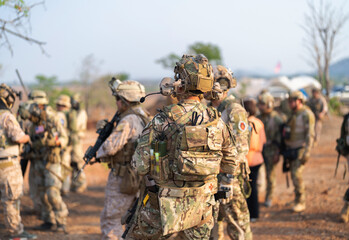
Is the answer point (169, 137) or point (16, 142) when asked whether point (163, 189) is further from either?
point (16, 142)

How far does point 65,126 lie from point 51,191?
9.71 ft

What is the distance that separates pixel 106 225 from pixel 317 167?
8434mm

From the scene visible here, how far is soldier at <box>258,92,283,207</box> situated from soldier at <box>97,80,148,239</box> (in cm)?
390

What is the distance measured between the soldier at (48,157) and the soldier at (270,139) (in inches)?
170

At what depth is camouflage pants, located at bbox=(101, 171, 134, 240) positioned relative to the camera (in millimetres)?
5031

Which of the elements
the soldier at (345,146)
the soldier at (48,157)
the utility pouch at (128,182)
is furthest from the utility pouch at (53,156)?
the soldier at (345,146)

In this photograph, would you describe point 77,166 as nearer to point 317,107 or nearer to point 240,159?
point 240,159

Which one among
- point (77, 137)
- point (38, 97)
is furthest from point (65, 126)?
point (38, 97)

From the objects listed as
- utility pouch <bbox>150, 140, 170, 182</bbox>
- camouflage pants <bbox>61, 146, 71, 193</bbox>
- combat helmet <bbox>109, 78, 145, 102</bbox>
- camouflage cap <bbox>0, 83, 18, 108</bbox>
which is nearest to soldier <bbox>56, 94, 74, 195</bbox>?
camouflage pants <bbox>61, 146, 71, 193</bbox>

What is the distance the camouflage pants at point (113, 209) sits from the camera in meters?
5.03

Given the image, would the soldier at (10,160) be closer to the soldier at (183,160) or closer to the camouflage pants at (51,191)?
the camouflage pants at (51,191)

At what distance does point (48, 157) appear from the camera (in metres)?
6.46

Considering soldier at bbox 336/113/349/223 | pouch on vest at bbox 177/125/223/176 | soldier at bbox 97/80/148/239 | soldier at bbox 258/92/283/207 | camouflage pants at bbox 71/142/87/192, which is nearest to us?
pouch on vest at bbox 177/125/223/176

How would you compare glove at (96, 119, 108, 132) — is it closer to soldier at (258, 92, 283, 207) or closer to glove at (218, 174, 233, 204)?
glove at (218, 174, 233, 204)
